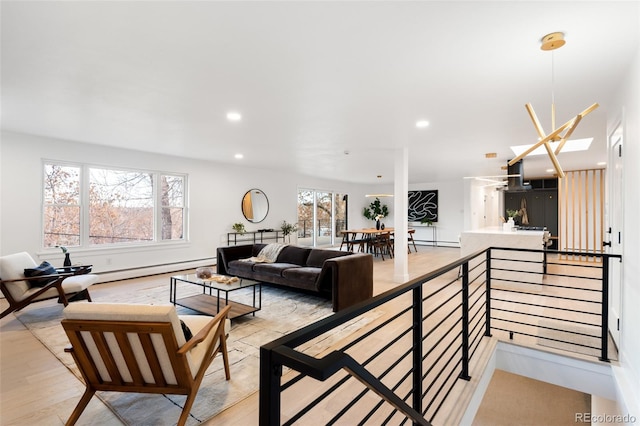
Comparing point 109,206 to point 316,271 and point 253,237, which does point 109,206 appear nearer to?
point 253,237

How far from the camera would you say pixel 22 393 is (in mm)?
2281

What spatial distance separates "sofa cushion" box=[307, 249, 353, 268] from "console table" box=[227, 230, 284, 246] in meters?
3.29

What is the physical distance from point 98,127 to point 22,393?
3445mm

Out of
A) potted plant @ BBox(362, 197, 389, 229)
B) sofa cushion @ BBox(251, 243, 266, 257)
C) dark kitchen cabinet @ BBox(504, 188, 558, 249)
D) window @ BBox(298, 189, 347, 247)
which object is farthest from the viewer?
potted plant @ BBox(362, 197, 389, 229)

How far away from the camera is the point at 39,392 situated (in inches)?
90.4

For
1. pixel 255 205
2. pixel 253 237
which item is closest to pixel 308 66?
pixel 255 205

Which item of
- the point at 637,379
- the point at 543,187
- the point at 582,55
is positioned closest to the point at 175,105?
the point at 582,55

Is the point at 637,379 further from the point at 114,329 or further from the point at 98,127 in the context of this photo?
the point at 98,127

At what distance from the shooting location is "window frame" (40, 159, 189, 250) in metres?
5.09

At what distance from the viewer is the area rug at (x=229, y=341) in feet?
6.90

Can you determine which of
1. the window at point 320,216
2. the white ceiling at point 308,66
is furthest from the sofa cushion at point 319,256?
the window at point 320,216

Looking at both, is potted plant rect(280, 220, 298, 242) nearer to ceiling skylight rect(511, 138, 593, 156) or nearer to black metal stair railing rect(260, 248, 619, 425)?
black metal stair railing rect(260, 248, 619, 425)

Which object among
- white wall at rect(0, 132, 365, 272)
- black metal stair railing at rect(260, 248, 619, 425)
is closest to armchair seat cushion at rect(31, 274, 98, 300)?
white wall at rect(0, 132, 365, 272)

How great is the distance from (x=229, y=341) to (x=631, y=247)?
11.6ft
